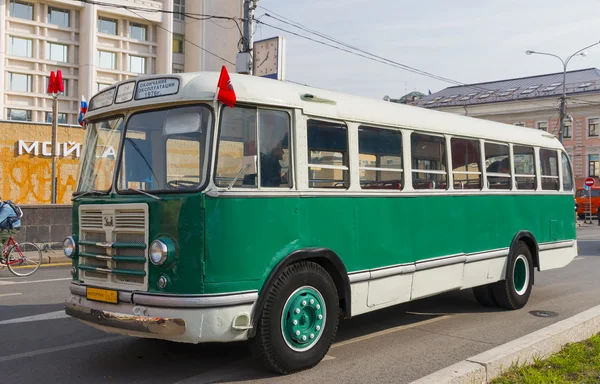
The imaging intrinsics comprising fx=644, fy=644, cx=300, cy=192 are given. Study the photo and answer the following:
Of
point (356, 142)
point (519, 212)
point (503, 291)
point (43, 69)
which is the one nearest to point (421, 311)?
point (503, 291)

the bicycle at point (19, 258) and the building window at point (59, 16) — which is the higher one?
the building window at point (59, 16)

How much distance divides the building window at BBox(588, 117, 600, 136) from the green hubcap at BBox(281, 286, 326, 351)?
63899 mm

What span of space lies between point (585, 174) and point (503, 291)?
60.6 m

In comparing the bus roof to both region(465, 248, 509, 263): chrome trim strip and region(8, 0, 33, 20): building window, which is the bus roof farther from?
region(8, 0, 33, 20): building window

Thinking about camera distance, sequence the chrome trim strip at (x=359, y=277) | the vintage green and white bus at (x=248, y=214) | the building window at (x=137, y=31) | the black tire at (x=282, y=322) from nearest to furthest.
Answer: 1. the vintage green and white bus at (x=248, y=214)
2. the black tire at (x=282, y=322)
3. the chrome trim strip at (x=359, y=277)
4. the building window at (x=137, y=31)

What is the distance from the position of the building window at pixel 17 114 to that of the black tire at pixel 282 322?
3971 centimetres

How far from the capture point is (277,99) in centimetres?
579

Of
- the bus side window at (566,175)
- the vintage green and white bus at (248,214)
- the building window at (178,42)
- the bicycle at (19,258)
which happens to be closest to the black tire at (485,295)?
the vintage green and white bus at (248,214)

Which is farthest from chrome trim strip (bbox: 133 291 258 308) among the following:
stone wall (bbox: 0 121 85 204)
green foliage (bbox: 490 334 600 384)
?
stone wall (bbox: 0 121 85 204)

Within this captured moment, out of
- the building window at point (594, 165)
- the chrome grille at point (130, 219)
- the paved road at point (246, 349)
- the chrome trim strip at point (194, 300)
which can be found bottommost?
the paved road at point (246, 349)

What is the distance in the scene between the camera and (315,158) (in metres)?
6.11

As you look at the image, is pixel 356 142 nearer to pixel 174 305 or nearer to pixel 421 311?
pixel 174 305

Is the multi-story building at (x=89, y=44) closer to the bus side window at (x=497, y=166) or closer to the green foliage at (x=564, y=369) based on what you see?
the bus side window at (x=497, y=166)

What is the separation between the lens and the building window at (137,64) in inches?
1780
